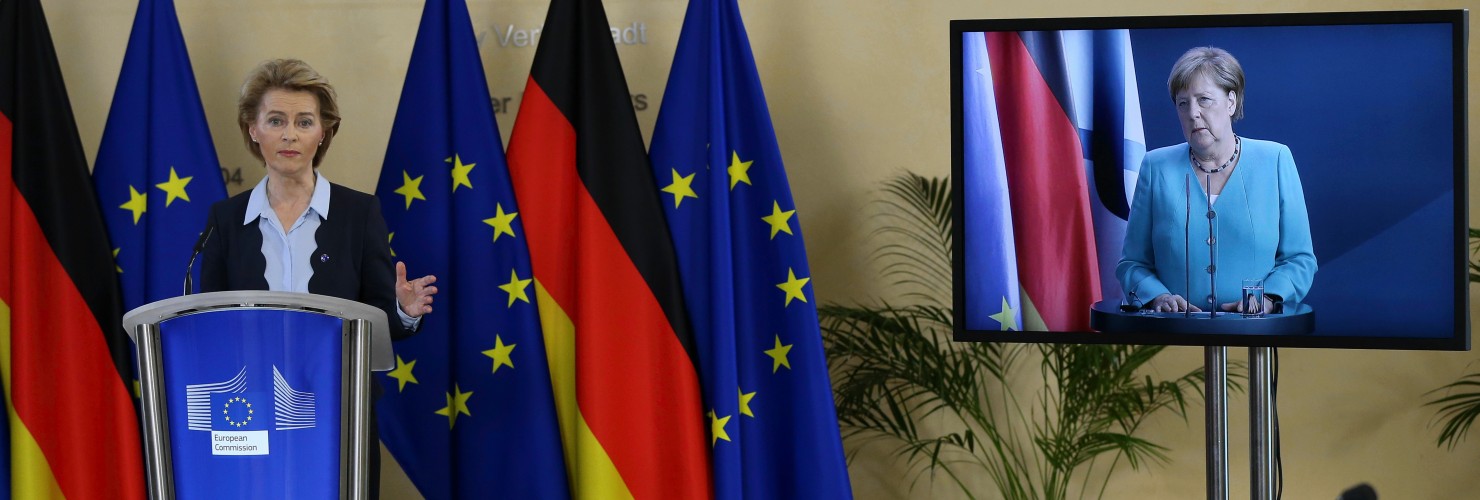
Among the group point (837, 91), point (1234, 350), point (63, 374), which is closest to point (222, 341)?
point (63, 374)

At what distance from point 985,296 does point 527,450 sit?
3.84 ft

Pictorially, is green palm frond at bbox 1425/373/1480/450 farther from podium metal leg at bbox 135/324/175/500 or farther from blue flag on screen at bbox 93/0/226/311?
blue flag on screen at bbox 93/0/226/311

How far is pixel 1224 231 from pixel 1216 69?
0.34 metres

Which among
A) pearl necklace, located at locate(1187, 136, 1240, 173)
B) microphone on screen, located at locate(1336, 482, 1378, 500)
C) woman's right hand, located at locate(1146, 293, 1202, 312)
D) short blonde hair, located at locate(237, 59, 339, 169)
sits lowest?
microphone on screen, located at locate(1336, 482, 1378, 500)

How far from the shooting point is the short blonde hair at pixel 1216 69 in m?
2.61

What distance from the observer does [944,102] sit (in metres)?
3.46

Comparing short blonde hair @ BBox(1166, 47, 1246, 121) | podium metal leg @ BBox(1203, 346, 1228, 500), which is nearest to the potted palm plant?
podium metal leg @ BBox(1203, 346, 1228, 500)

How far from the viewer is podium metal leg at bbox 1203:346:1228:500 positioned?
2.70 m

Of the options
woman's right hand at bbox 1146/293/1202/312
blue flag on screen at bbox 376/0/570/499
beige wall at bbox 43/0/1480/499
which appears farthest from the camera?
beige wall at bbox 43/0/1480/499

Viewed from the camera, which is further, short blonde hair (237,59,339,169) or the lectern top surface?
short blonde hair (237,59,339,169)

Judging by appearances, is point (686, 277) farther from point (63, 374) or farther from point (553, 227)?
point (63, 374)

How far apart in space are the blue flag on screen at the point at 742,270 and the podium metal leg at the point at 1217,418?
833mm

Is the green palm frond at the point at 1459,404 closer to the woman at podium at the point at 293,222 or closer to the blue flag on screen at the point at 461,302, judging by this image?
the blue flag on screen at the point at 461,302

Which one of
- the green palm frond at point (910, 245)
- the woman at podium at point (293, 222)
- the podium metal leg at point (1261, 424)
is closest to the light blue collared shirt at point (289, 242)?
the woman at podium at point (293, 222)
